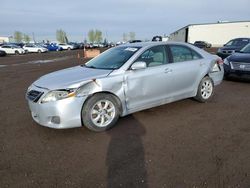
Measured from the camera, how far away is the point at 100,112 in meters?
4.26

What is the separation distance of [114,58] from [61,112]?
1744mm

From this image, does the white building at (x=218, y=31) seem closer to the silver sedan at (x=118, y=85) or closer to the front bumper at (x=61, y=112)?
the silver sedan at (x=118, y=85)

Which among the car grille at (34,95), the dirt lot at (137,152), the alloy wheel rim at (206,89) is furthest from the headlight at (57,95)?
the alloy wheel rim at (206,89)

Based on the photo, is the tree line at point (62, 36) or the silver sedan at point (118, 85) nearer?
the silver sedan at point (118, 85)

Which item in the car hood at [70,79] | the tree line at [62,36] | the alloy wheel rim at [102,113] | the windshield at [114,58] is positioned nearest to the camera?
the car hood at [70,79]

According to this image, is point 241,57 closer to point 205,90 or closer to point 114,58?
point 205,90

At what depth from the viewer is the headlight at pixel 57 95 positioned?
392 cm

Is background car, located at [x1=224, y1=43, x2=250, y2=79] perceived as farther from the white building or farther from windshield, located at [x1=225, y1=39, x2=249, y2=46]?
the white building

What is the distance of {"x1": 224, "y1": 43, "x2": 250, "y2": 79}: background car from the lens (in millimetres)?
8180

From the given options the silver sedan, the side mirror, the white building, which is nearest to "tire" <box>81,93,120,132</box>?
the silver sedan

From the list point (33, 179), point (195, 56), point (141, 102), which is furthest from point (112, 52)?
point (33, 179)

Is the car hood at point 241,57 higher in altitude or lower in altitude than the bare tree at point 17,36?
higher

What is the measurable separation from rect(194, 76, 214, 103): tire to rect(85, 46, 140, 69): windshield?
1.93 m

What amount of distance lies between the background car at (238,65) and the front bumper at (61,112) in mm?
6383
